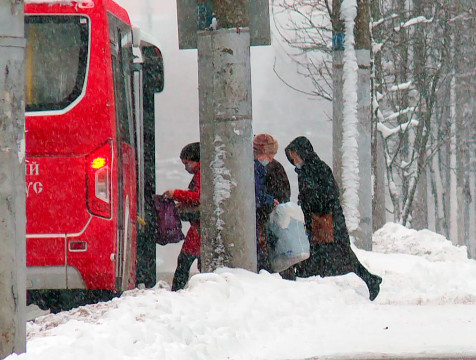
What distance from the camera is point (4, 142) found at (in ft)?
15.2

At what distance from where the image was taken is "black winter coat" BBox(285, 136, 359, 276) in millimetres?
9359

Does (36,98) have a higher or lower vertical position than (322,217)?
higher

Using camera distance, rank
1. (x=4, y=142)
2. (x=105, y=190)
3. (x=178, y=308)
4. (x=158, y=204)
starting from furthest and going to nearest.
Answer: (x=158, y=204) → (x=105, y=190) → (x=178, y=308) → (x=4, y=142)

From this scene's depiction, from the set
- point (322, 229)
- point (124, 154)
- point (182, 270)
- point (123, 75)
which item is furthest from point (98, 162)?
point (322, 229)

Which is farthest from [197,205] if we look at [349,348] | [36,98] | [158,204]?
[349,348]

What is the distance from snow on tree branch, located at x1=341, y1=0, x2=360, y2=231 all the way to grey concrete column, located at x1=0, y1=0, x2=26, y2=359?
9.69m

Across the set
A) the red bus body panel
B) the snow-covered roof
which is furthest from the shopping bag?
the snow-covered roof

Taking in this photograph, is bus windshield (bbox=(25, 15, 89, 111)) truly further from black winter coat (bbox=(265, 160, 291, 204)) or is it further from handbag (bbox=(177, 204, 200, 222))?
black winter coat (bbox=(265, 160, 291, 204))

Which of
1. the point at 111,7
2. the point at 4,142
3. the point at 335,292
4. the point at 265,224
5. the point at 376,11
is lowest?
the point at 335,292

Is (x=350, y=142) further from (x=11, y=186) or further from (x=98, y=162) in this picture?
(x=11, y=186)

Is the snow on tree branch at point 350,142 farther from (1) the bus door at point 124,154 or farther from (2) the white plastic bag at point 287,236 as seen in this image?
(1) the bus door at point 124,154

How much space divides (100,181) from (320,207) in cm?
235

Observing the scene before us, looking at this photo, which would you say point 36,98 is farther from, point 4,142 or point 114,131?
point 4,142

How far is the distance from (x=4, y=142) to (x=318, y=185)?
509cm
